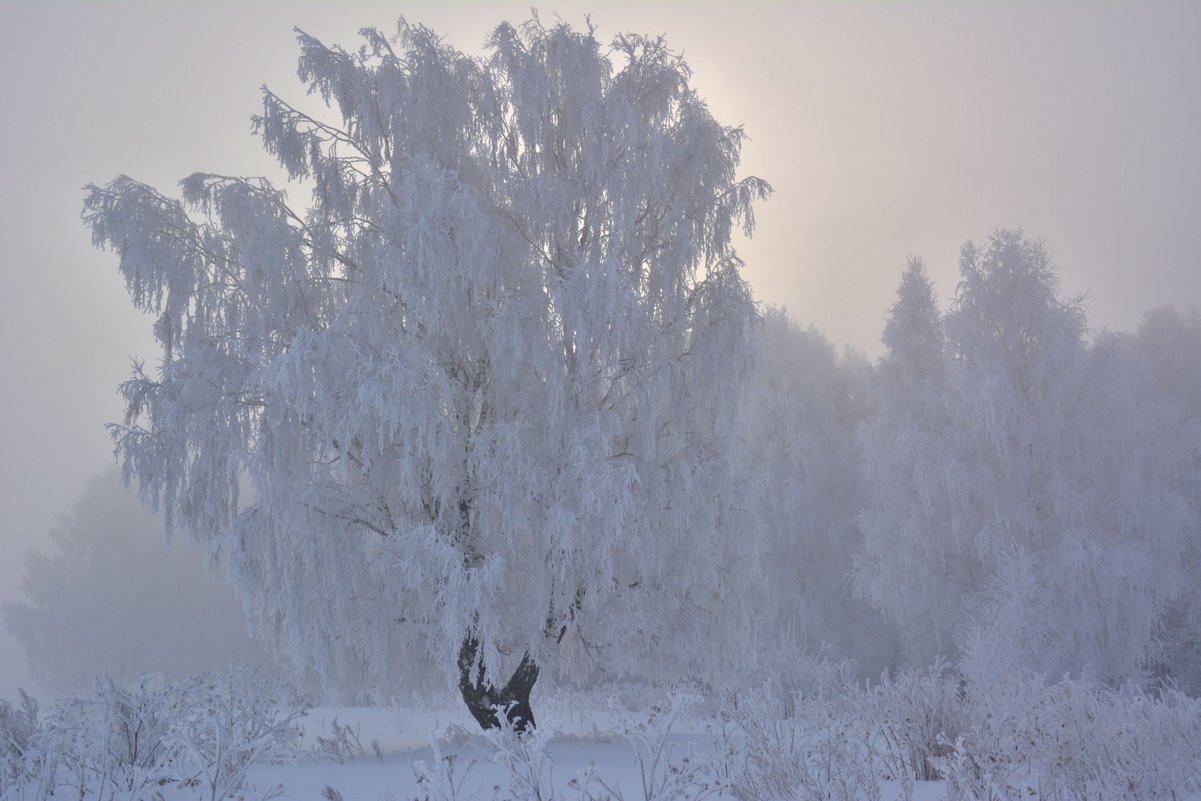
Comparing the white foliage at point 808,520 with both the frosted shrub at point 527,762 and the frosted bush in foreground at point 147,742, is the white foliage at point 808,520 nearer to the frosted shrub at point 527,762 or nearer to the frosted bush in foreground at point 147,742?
the frosted bush in foreground at point 147,742

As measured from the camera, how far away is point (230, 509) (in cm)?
886

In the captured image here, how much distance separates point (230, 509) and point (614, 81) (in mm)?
6298

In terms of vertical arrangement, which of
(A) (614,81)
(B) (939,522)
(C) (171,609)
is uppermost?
(A) (614,81)

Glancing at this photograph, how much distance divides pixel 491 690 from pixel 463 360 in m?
3.53

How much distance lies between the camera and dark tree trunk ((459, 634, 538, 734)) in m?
9.05

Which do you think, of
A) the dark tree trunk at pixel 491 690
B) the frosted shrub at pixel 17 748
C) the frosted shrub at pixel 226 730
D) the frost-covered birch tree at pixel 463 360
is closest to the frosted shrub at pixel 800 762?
the frost-covered birch tree at pixel 463 360

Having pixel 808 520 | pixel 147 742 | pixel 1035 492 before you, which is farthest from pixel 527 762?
pixel 808 520

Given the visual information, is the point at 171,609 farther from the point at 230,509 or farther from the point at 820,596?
the point at 230,509

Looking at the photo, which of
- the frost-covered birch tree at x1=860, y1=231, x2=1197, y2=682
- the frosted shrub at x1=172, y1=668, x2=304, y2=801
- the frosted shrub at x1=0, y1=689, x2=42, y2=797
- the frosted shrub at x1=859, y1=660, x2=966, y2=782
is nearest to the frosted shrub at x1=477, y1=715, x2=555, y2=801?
the frosted shrub at x1=172, y1=668, x2=304, y2=801

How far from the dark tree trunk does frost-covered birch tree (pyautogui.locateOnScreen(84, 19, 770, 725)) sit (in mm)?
32

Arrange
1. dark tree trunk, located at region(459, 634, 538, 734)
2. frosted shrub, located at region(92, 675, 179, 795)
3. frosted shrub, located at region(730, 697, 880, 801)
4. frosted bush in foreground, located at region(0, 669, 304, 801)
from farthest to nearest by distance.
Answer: dark tree trunk, located at region(459, 634, 538, 734) < frosted shrub, located at region(92, 675, 179, 795) < frosted bush in foreground, located at region(0, 669, 304, 801) < frosted shrub, located at region(730, 697, 880, 801)

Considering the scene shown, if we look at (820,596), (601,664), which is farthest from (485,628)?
(820,596)

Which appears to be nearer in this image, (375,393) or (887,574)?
(375,393)

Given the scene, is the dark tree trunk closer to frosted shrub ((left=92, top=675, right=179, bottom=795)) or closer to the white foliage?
frosted shrub ((left=92, top=675, right=179, bottom=795))
